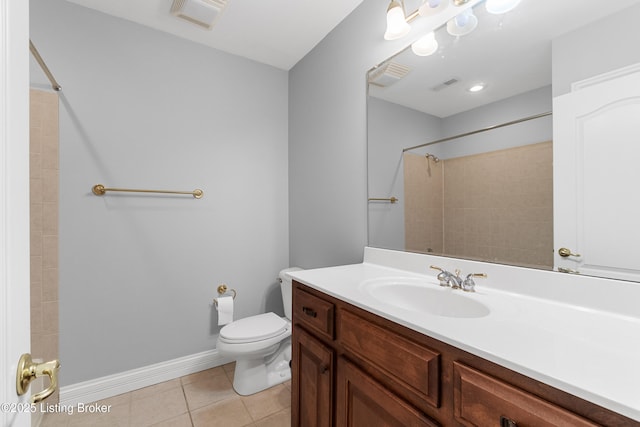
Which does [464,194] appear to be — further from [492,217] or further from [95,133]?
[95,133]

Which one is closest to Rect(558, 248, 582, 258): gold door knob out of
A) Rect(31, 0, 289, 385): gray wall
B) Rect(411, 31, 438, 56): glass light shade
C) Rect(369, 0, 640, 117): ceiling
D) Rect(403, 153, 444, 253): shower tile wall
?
Rect(403, 153, 444, 253): shower tile wall

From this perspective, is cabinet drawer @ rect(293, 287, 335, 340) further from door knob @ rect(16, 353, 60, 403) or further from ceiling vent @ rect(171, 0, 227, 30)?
ceiling vent @ rect(171, 0, 227, 30)

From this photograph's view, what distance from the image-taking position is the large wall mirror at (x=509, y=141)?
848 millimetres

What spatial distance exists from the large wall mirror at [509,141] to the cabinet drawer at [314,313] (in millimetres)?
598

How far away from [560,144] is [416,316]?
0.77m

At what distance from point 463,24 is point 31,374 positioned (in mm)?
1744

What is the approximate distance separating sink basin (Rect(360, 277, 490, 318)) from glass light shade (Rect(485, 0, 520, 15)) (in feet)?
3.70

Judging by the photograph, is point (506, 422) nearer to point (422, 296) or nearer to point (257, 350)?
point (422, 296)

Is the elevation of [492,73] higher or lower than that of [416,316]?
higher

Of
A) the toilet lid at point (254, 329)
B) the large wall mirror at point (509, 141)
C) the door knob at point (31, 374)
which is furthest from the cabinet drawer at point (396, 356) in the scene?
the toilet lid at point (254, 329)

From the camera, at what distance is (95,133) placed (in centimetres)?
176

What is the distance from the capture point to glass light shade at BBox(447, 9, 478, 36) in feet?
3.95

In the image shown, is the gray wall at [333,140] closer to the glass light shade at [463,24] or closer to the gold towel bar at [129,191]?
the glass light shade at [463,24]
